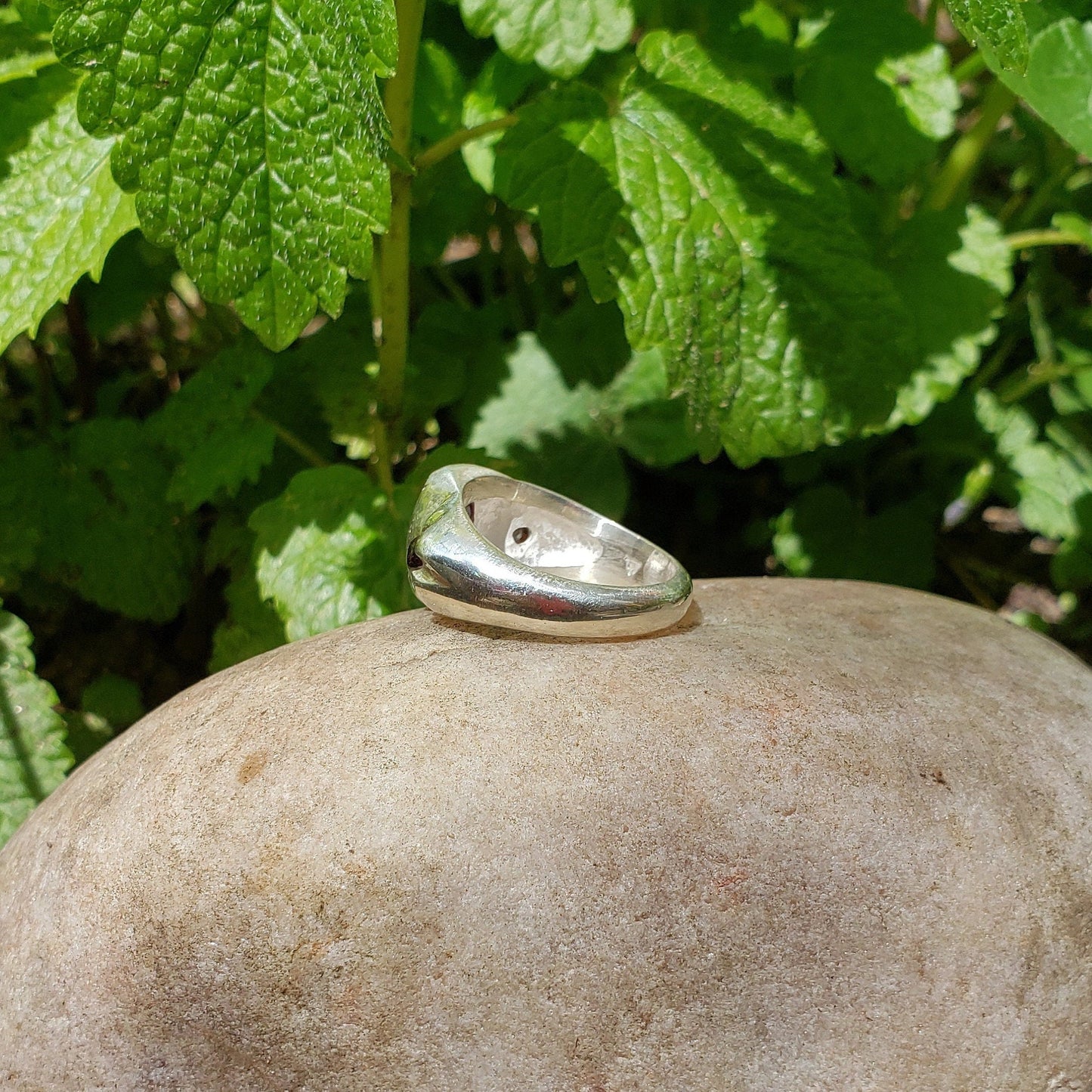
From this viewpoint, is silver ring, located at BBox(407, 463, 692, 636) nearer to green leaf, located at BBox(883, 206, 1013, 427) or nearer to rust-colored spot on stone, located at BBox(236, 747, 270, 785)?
rust-colored spot on stone, located at BBox(236, 747, 270, 785)

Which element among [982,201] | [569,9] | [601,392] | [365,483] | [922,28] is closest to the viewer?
[569,9]

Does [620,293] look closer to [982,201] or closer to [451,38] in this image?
[451,38]

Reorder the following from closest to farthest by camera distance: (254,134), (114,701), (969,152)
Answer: (254,134)
(114,701)
(969,152)

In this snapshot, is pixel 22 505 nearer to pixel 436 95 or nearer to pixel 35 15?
pixel 35 15

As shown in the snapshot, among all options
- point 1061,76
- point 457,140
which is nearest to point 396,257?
point 457,140

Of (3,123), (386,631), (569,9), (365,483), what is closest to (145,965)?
(386,631)

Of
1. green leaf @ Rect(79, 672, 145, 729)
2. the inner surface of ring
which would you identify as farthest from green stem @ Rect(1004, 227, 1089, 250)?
green leaf @ Rect(79, 672, 145, 729)

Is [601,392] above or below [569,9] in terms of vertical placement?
below
